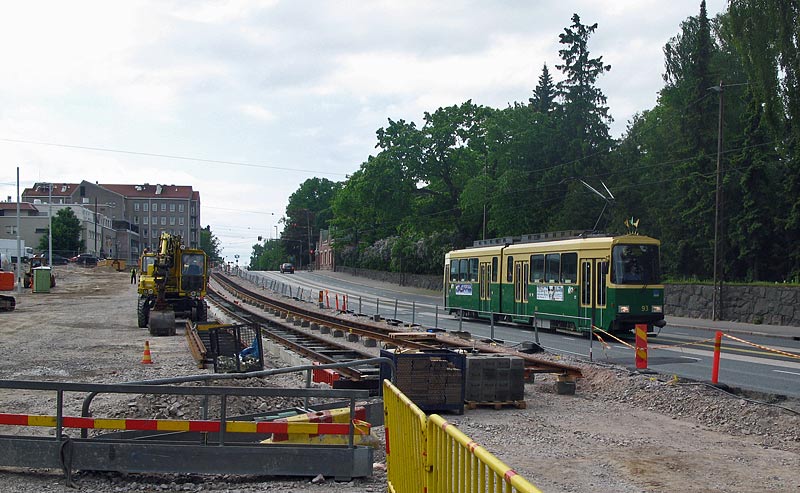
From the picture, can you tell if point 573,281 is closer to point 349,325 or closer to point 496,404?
point 349,325

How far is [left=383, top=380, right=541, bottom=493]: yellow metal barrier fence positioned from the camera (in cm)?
385

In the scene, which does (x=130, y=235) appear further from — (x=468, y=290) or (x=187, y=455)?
(x=187, y=455)

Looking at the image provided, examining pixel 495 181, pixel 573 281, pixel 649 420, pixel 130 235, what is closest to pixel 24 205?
pixel 130 235

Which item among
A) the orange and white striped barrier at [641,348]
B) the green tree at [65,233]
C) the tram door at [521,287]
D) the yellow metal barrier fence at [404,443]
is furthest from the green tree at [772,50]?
the green tree at [65,233]

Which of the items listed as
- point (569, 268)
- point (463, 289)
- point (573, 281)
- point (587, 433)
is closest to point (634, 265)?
point (573, 281)

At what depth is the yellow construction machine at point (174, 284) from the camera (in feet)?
100

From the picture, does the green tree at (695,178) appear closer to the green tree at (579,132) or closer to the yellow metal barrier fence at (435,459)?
the green tree at (579,132)

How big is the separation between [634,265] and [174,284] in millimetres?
17514

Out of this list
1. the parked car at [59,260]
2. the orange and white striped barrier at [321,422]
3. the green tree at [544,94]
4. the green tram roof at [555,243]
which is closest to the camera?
the orange and white striped barrier at [321,422]

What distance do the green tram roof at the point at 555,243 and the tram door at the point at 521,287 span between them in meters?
0.64

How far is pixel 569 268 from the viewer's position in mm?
26500

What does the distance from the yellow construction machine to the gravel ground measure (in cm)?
1043

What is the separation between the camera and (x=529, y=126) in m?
59.9

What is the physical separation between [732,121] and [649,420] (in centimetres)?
4567
